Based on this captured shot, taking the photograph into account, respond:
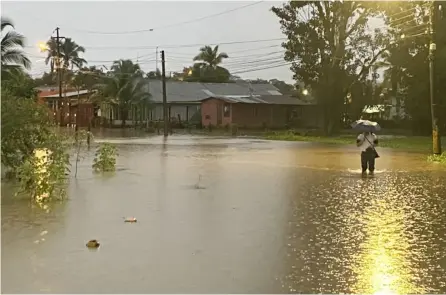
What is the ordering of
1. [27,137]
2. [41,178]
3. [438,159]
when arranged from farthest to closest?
1. [438,159]
2. [27,137]
3. [41,178]

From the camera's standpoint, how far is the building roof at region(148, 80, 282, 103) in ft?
222

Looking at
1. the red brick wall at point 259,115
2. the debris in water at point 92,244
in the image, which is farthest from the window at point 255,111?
the debris in water at point 92,244

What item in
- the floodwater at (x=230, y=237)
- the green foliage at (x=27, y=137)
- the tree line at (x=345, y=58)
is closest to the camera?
the floodwater at (x=230, y=237)

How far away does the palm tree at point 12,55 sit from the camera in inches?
1105

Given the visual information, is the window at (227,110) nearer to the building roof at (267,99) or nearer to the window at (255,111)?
the building roof at (267,99)

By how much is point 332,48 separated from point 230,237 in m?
38.2

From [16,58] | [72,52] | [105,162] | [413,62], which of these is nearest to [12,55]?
[16,58]

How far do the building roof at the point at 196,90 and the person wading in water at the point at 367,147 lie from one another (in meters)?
48.6

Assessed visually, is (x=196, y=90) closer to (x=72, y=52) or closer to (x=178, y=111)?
(x=178, y=111)

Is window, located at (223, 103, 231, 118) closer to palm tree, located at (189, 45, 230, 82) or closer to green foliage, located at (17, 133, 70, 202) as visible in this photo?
palm tree, located at (189, 45, 230, 82)

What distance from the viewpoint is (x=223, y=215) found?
980 centimetres

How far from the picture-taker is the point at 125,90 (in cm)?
6078

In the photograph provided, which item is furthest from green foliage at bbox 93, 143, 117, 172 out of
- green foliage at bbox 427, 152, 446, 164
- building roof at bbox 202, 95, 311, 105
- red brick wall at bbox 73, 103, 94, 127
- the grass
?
red brick wall at bbox 73, 103, 94, 127

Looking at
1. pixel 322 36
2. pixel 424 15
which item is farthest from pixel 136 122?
pixel 424 15
